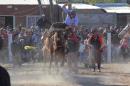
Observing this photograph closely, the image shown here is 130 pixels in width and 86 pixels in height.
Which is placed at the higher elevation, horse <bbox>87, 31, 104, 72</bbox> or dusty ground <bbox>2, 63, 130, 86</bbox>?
horse <bbox>87, 31, 104, 72</bbox>

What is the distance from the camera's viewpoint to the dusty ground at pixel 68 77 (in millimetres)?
15161

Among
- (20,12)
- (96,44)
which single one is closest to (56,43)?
(96,44)

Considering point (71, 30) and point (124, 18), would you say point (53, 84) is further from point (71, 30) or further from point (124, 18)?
point (124, 18)

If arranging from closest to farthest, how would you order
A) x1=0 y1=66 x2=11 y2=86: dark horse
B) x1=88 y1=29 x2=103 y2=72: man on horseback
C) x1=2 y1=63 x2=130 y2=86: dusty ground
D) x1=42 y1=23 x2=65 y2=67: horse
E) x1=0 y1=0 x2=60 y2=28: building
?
x1=0 y1=66 x2=11 y2=86: dark horse, x1=2 y1=63 x2=130 y2=86: dusty ground, x1=42 y1=23 x2=65 y2=67: horse, x1=88 y1=29 x2=103 y2=72: man on horseback, x1=0 y1=0 x2=60 y2=28: building

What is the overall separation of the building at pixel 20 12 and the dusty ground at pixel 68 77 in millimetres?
17346

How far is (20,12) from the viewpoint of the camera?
38344 millimetres

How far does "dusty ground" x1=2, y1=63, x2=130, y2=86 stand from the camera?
49.7 ft

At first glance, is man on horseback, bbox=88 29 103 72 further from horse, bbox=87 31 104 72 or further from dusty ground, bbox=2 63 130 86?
dusty ground, bbox=2 63 130 86

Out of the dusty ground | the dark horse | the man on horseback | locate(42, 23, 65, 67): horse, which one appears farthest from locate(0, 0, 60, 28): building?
the dark horse

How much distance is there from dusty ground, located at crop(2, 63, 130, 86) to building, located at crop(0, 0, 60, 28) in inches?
683

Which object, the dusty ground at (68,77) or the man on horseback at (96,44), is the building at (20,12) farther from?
the man on horseback at (96,44)

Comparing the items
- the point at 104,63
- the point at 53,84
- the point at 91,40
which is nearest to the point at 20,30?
the point at 104,63

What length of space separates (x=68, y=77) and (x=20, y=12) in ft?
72.4

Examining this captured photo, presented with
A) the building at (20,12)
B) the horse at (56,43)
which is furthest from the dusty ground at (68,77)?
the building at (20,12)
